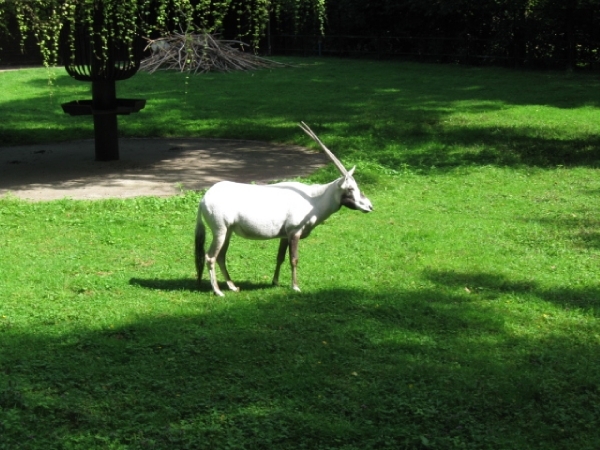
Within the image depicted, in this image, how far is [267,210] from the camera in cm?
816

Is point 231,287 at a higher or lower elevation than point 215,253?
lower

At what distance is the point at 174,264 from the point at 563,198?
5560mm

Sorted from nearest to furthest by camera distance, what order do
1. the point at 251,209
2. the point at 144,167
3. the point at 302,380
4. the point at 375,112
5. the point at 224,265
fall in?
the point at 302,380 < the point at 251,209 < the point at 224,265 < the point at 144,167 < the point at 375,112

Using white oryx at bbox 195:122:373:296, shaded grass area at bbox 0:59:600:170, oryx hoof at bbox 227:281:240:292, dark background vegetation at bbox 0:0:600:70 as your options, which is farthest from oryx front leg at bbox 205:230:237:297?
dark background vegetation at bbox 0:0:600:70

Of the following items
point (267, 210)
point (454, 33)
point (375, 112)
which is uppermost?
point (454, 33)

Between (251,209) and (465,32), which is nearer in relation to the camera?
(251,209)

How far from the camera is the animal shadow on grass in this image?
8.66 metres

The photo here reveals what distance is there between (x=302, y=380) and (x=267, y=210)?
2043 mm

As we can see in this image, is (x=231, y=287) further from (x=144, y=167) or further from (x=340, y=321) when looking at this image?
(x=144, y=167)

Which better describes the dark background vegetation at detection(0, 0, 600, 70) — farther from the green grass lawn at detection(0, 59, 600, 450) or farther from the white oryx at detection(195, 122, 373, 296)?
the white oryx at detection(195, 122, 373, 296)

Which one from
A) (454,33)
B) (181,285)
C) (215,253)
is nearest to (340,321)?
(215,253)

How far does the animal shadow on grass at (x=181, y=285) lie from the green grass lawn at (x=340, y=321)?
0.03 m

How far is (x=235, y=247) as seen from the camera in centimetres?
1021

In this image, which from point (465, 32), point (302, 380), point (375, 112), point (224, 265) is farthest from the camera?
point (465, 32)
